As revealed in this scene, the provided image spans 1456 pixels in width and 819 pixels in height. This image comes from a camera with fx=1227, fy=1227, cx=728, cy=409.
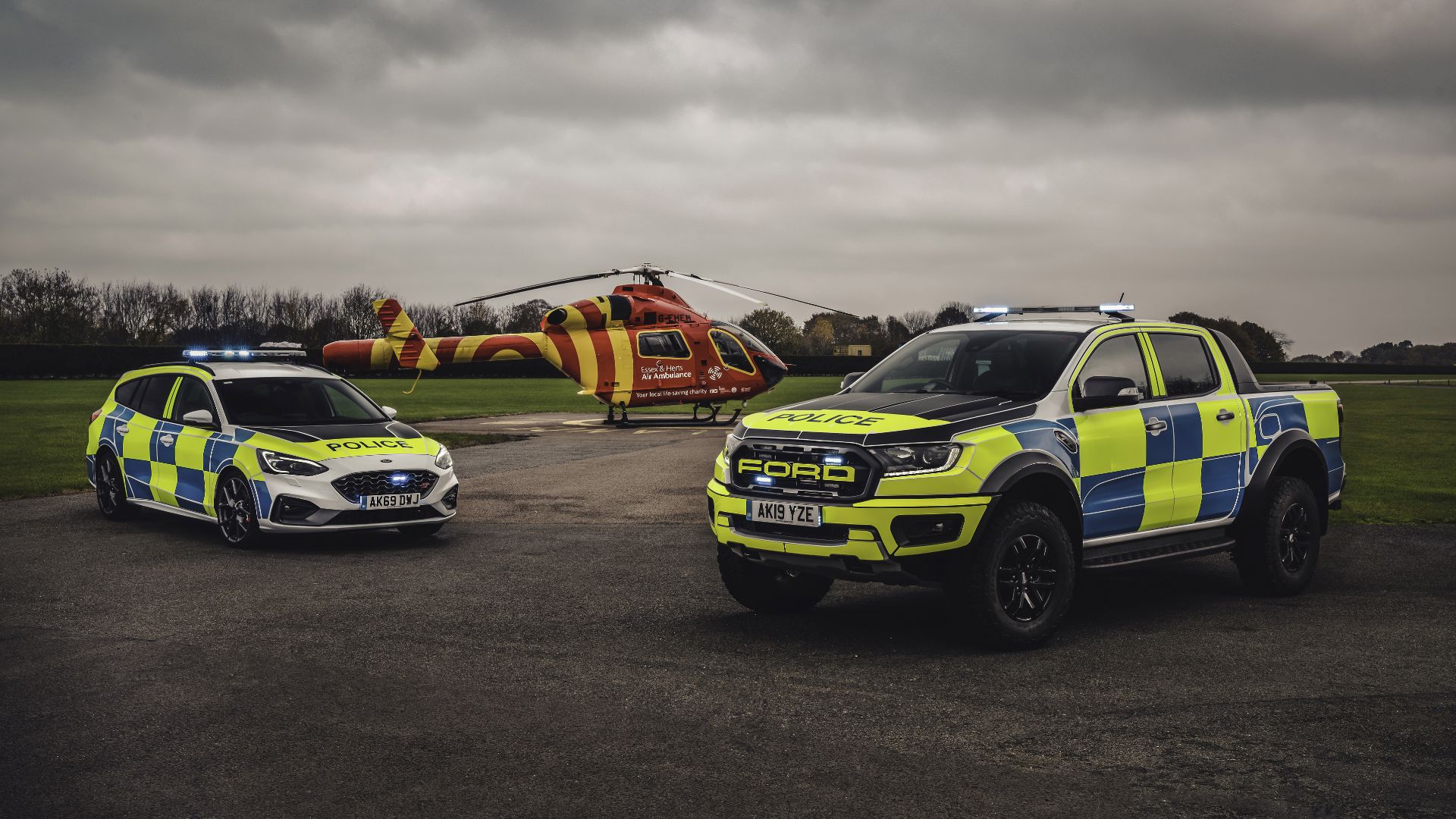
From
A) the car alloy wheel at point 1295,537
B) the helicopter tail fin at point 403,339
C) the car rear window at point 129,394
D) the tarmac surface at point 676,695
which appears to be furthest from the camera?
the helicopter tail fin at point 403,339

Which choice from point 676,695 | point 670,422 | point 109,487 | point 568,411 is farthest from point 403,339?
point 676,695

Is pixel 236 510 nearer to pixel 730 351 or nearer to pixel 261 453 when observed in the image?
pixel 261 453

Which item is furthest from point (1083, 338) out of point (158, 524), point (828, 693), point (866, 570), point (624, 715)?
point (158, 524)

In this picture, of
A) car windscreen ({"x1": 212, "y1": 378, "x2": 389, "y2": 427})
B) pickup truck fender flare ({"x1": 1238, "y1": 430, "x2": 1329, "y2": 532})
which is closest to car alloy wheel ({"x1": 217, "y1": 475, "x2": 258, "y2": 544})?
car windscreen ({"x1": 212, "y1": 378, "x2": 389, "y2": 427})

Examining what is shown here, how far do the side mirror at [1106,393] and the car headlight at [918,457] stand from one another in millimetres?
1047

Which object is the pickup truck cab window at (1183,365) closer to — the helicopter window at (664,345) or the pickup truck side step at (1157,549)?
the pickup truck side step at (1157,549)

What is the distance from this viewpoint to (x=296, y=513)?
10211mm

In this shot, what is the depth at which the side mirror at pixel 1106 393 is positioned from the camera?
23.0 ft

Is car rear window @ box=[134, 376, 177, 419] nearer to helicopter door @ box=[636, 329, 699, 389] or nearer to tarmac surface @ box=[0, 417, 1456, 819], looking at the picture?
tarmac surface @ box=[0, 417, 1456, 819]

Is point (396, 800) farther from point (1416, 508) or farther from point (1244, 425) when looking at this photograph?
point (1416, 508)

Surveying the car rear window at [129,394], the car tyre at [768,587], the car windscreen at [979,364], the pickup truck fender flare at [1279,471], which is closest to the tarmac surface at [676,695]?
the car tyre at [768,587]

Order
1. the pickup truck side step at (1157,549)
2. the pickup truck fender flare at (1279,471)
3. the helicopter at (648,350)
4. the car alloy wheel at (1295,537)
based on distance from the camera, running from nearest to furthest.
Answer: the pickup truck side step at (1157,549)
the pickup truck fender flare at (1279,471)
the car alloy wheel at (1295,537)
the helicopter at (648,350)

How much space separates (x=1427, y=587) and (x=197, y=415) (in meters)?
10.0

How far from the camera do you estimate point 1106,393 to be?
275 inches
